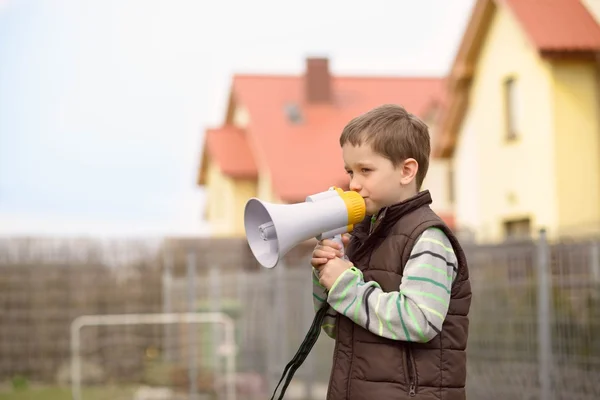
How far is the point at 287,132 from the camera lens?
29.3m

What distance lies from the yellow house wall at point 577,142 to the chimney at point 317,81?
15.5 m

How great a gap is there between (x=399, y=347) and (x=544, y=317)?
4697 millimetres

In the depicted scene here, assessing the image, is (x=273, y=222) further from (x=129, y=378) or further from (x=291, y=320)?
(x=129, y=378)

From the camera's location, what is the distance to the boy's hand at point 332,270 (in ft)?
11.6

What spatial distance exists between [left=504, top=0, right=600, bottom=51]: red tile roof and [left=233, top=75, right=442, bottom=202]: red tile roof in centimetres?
1048

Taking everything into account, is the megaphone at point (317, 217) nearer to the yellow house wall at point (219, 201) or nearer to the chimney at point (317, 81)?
the yellow house wall at point (219, 201)

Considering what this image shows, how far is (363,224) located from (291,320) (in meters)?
9.76

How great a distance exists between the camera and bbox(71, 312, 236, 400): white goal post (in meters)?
13.9

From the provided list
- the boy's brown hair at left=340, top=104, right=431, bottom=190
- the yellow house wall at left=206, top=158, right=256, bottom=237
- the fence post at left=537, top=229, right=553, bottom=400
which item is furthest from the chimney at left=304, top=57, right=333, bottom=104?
the boy's brown hair at left=340, top=104, right=431, bottom=190

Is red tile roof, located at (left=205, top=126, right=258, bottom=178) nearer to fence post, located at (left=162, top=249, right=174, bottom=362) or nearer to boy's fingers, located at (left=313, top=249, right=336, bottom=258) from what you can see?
fence post, located at (left=162, top=249, right=174, bottom=362)

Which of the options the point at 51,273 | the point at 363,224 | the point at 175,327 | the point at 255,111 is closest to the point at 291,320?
the point at 175,327

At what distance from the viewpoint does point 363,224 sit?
384cm

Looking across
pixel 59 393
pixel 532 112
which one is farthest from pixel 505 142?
pixel 59 393

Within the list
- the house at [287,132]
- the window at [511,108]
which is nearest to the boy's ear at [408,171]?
the window at [511,108]
